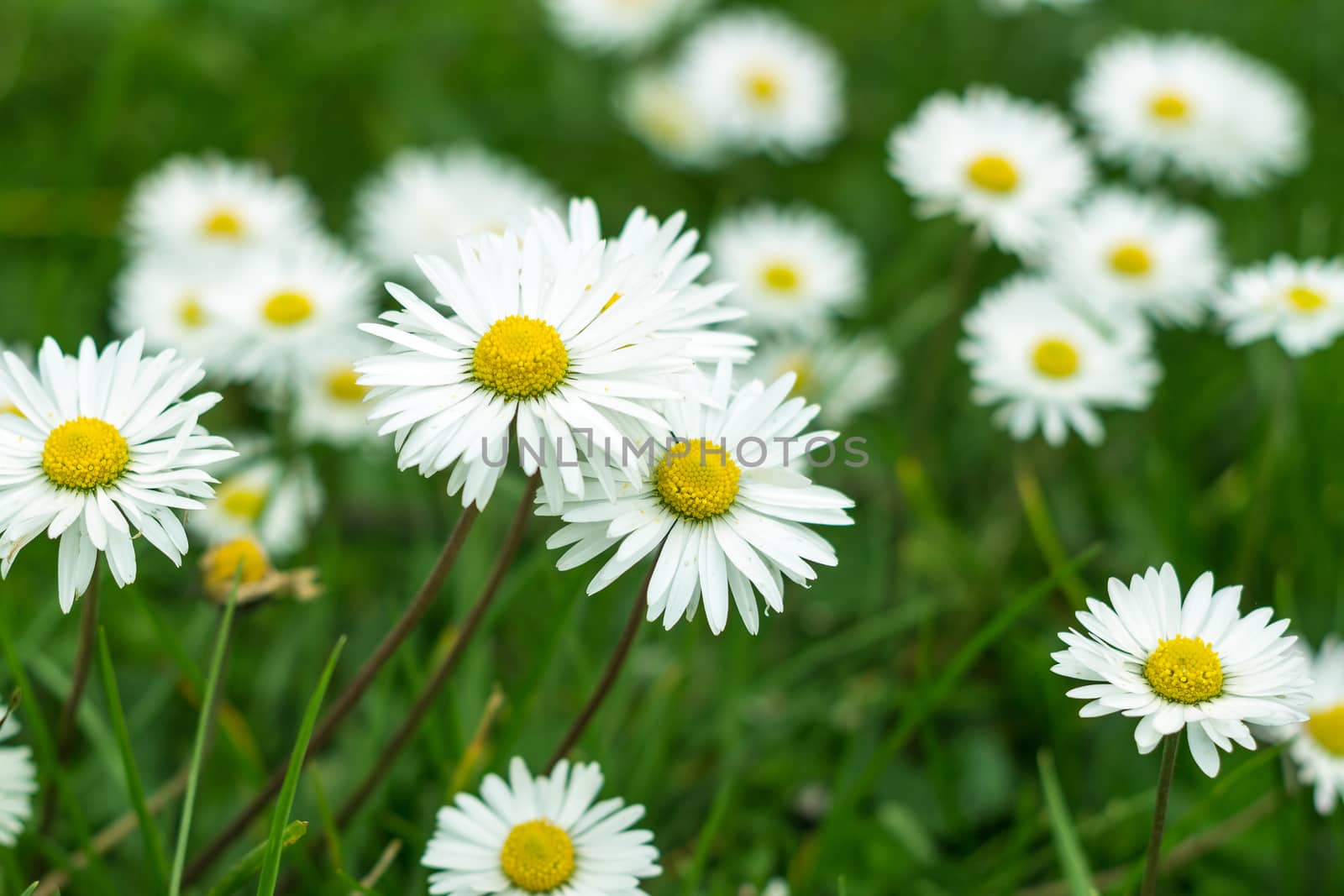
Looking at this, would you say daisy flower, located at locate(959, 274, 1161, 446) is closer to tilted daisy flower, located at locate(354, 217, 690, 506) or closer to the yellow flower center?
the yellow flower center

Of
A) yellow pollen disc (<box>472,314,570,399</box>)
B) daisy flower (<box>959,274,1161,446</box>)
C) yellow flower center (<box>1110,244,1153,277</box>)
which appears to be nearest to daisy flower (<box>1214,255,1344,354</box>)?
daisy flower (<box>959,274,1161,446</box>)

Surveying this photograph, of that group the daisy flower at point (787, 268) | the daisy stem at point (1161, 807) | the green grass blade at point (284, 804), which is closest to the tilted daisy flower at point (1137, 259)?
the daisy flower at point (787, 268)

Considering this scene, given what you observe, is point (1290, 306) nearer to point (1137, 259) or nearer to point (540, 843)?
point (1137, 259)

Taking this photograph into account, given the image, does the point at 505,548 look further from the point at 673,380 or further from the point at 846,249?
the point at 846,249

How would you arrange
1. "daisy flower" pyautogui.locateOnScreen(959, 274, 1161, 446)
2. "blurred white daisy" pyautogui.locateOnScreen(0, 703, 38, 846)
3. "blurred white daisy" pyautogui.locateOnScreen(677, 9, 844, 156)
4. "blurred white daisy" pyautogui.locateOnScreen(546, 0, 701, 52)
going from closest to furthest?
"blurred white daisy" pyautogui.locateOnScreen(0, 703, 38, 846), "daisy flower" pyautogui.locateOnScreen(959, 274, 1161, 446), "blurred white daisy" pyautogui.locateOnScreen(677, 9, 844, 156), "blurred white daisy" pyautogui.locateOnScreen(546, 0, 701, 52)

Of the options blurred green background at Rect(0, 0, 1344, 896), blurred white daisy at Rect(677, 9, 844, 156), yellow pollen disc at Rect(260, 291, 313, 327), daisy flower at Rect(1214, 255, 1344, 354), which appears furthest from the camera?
blurred white daisy at Rect(677, 9, 844, 156)

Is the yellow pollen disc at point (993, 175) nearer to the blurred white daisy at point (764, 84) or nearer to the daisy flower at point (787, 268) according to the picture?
the daisy flower at point (787, 268)
